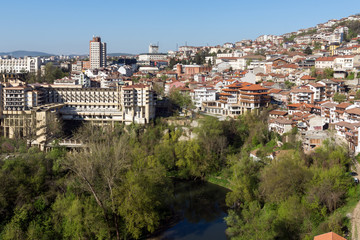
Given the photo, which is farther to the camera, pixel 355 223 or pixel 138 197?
pixel 138 197

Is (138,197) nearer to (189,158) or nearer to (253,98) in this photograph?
(189,158)

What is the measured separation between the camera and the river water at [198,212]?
42.1 feet

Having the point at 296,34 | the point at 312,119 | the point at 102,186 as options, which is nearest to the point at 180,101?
the point at 312,119

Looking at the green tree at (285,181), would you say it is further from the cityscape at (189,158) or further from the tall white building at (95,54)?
the tall white building at (95,54)

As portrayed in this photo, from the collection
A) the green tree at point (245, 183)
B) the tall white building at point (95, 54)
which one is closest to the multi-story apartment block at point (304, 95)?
the green tree at point (245, 183)

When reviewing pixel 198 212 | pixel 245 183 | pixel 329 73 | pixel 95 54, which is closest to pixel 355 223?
pixel 245 183

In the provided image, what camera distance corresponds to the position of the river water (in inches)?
505

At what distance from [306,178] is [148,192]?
563 centimetres

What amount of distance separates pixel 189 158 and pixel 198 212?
4003 mm

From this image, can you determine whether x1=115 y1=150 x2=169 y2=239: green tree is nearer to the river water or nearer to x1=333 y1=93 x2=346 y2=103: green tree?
the river water

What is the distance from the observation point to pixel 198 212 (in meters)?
14.7

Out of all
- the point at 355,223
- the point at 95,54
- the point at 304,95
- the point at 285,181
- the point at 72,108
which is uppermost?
the point at 95,54

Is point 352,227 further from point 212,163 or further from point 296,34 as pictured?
point 296,34

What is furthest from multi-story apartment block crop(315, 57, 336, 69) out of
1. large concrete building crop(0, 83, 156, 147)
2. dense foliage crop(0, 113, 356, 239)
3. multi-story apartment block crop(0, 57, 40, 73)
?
multi-story apartment block crop(0, 57, 40, 73)
